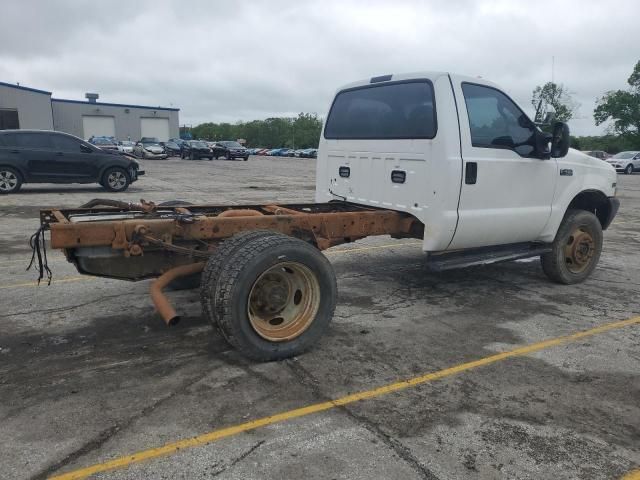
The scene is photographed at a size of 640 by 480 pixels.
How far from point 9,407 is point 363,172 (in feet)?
12.3

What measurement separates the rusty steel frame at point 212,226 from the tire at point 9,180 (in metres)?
11.3

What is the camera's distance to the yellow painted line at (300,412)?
2.58 m

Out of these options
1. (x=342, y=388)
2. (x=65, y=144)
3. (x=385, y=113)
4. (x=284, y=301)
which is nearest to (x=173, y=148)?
(x=65, y=144)

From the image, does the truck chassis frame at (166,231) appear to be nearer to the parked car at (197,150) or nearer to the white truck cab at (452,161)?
the white truck cab at (452,161)

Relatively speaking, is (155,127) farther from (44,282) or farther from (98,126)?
(44,282)

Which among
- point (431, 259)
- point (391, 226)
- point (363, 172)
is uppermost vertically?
point (363, 172)

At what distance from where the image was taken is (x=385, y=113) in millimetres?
5293

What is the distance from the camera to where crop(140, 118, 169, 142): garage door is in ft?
208

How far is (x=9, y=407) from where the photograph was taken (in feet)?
10.2

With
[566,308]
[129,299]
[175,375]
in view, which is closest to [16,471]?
[175,375]

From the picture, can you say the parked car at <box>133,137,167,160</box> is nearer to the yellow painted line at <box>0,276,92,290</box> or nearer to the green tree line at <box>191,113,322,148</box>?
the yellow painted line at <box>0,276,92,290</box>

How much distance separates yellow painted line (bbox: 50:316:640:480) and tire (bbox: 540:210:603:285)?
5.04 feet

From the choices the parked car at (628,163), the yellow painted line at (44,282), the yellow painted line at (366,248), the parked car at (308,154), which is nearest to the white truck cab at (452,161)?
the yellow painted line at (366,248)

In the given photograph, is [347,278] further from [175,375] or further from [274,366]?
[175,375]
